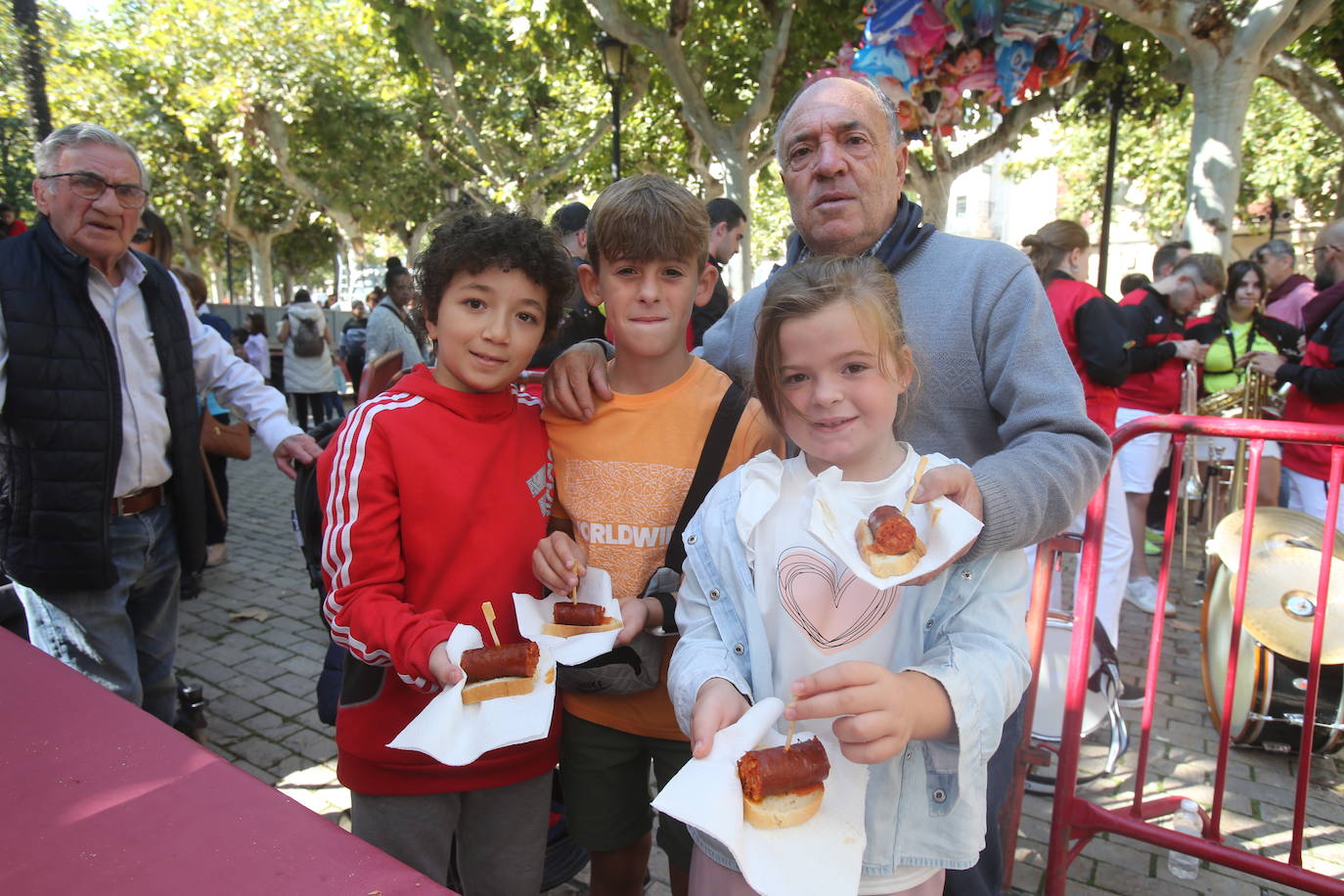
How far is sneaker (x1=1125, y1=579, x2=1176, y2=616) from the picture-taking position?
19.6 ft

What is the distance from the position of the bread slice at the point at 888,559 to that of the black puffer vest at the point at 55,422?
2.75 m

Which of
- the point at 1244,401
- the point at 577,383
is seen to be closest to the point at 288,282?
the point at 1244,401

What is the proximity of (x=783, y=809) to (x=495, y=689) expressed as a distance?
60 centimetres

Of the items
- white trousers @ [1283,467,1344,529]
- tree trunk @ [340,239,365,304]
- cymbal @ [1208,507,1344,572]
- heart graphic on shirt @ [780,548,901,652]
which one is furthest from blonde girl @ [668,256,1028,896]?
tree trunk @ [340,239,365,304]

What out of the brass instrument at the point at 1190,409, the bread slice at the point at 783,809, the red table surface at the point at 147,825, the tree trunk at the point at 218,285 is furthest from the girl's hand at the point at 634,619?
the tree trunk at the point at 218,285

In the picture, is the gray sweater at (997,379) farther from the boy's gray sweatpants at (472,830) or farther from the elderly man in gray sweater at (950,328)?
the boy's gray sweatpants at (472,830)

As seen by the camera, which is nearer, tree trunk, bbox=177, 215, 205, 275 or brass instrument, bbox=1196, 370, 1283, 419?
brass instrument, bbox=1196, 370, 1283, 419

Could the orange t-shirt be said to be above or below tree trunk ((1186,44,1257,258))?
below

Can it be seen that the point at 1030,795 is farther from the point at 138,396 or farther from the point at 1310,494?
the point at 138,396

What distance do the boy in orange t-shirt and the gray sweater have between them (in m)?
0.41

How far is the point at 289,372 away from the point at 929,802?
12289mm

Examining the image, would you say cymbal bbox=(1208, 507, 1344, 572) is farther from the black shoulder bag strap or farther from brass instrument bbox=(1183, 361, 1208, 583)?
brass instrument bbox=(1183, 361, 1208, 583)

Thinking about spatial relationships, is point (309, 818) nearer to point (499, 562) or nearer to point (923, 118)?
point (499, 562)

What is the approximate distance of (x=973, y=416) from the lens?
1.92 m
